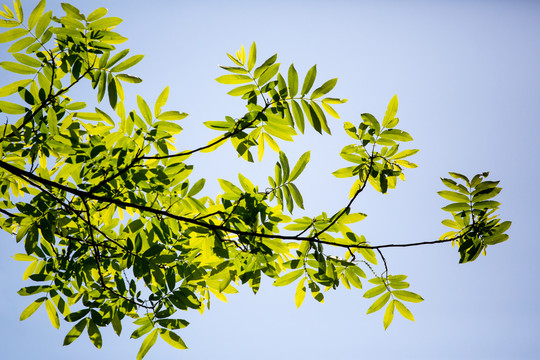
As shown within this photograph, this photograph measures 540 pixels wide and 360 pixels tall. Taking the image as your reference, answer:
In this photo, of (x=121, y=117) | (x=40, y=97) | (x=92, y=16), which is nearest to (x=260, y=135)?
(x=121, y=117)

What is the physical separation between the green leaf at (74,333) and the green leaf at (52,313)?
539 mm

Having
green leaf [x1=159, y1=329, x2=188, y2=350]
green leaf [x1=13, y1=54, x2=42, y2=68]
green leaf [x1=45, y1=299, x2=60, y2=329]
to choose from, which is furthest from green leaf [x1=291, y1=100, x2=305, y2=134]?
green leaf [x1=45, y1=299, x2=60, y2=329]

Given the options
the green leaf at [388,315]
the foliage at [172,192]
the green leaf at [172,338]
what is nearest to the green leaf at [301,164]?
the foliage at [172,192]

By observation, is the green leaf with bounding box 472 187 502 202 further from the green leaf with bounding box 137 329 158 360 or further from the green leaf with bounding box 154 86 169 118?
the green leaf with bounding box 137 329 158 360

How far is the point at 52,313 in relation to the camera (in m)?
3.12

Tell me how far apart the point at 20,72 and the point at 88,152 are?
0.86 metres

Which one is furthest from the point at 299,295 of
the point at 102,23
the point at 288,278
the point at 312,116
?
the point at 102,23

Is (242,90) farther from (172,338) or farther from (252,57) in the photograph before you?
(172,338)

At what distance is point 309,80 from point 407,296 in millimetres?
1619

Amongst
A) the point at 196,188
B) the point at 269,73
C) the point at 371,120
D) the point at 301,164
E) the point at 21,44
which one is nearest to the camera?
the point at 269,73

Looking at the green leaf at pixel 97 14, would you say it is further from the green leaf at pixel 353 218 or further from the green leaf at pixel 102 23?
the green leaf at pixel 353 218

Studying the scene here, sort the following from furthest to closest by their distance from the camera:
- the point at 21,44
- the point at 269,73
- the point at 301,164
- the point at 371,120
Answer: the point at 21,44 → the point at 371,120 → the point at 301,164 → the point at 269,73

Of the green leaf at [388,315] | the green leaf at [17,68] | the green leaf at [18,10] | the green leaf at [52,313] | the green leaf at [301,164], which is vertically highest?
the green leaf at [18,10]

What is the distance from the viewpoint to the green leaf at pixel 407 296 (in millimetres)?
2746
